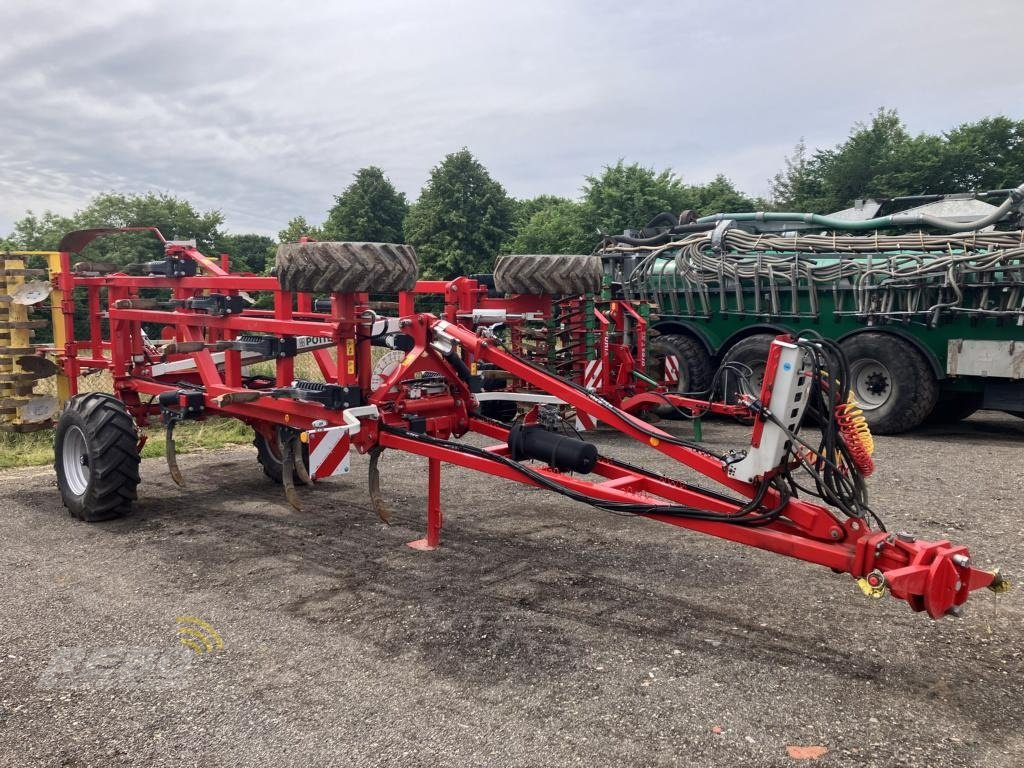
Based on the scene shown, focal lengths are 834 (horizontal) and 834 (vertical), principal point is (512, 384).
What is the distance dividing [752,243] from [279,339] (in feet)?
22.3

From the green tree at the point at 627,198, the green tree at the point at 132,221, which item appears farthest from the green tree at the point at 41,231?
the green tree at the point at 627,198

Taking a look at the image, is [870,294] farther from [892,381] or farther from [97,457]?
[97,457]

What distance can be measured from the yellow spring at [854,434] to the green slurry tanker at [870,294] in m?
4.29

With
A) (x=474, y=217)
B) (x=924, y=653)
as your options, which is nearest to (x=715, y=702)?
(x=924, y=653)

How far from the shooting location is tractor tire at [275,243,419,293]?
13.7 feet

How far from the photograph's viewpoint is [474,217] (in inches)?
1348

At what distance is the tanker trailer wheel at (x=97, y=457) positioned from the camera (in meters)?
5.29

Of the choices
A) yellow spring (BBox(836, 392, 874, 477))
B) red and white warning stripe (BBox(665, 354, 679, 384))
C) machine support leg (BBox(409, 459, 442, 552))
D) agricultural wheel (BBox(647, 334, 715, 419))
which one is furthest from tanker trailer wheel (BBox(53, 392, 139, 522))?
agricultural wheel (BBox(647, 334, 715, 419))

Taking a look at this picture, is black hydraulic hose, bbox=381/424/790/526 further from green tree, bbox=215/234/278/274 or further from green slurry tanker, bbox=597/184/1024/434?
green tree, bbox=215/234/278/274

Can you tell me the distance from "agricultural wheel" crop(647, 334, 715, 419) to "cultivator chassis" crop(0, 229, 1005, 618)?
3.57 metres

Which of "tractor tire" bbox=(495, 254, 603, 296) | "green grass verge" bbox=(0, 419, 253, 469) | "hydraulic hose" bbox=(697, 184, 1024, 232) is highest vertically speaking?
"hydraulic hose" bbox=(697, 184, 1024, 232)

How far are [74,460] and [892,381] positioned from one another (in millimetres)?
7750

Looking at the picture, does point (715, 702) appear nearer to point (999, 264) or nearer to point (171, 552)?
point (171, 552)

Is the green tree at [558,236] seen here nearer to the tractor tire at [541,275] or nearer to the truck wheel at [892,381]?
the truck wheel at [892,381]
